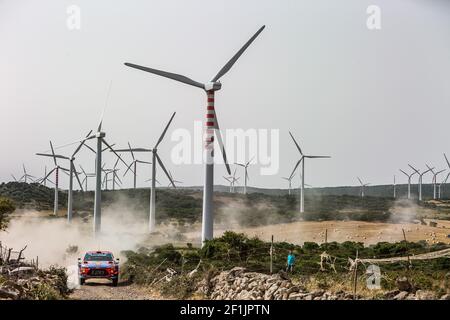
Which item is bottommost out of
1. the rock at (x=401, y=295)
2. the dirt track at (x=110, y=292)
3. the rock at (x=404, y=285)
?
the dirt track at (x=110, y=292)

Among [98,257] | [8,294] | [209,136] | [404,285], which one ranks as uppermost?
[209,136]

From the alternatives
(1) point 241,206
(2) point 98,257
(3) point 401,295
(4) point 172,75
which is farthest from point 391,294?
(1) point 241,206

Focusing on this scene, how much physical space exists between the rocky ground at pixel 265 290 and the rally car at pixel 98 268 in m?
8.12

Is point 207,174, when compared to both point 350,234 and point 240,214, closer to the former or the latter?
point 350,234

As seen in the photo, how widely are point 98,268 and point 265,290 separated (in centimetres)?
1417

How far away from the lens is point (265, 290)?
3838 centimetres

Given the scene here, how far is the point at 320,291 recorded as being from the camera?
35.7 metres

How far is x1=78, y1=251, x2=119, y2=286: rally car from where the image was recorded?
48000mm

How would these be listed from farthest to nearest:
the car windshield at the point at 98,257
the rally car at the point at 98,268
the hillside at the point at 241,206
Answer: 1. the hillside at the point at 241,206
2. the car windshield at the point at 98,257
3. the rally car at the point at 98,268

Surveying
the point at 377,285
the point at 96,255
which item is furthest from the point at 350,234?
the point at 377,285

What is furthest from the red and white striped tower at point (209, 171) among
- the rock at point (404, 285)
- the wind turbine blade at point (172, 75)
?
the rock at point (404, 285)

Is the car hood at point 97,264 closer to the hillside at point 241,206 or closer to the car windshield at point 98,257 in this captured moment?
the car windshield at point 98,257

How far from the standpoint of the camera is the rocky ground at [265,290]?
34719 mm

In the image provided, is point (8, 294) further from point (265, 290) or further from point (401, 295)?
point (401, 295)
